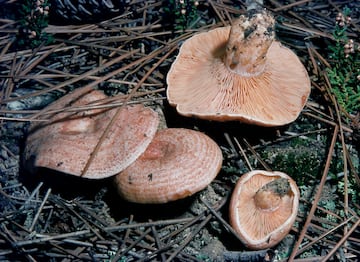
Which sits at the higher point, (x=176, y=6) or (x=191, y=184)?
(x=176, y=6)

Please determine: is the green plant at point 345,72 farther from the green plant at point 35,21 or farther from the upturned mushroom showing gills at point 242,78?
the green plant at point 35,21

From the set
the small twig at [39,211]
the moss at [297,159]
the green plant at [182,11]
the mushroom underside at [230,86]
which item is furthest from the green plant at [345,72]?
the small twig at [39,211]

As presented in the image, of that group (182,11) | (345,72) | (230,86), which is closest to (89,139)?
(230,86)

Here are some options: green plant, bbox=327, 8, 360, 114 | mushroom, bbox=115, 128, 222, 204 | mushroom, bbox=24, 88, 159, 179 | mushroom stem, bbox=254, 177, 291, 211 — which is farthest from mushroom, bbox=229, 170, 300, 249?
green plant, bbox=327, 8, 360, 114

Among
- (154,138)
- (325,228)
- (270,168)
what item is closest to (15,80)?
(154,138)

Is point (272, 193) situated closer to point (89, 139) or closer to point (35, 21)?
point (89, 139)

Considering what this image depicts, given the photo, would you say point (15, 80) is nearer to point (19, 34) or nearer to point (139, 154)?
point (19, 34)
